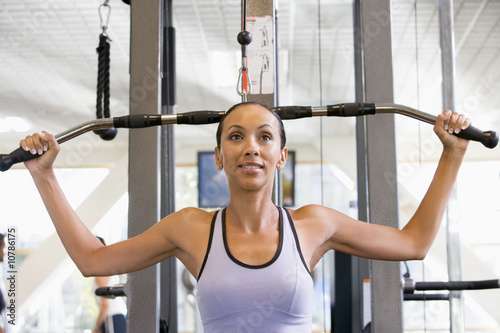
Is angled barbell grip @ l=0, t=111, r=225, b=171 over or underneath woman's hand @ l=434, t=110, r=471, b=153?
over

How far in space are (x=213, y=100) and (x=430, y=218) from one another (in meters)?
5.85

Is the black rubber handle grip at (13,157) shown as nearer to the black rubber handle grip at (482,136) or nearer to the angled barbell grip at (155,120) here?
the angled barbell grip at (155,120)

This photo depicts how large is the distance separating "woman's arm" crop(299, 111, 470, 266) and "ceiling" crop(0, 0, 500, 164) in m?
2.12

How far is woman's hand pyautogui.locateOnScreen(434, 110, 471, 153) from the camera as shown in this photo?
123 cm

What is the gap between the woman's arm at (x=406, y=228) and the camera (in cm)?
123

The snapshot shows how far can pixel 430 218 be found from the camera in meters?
1.25

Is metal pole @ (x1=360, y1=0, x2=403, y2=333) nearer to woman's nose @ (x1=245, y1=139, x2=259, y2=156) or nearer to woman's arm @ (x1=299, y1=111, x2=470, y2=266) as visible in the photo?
woman's arm @ (x1=299, y1=111, x2=470, y2=266)

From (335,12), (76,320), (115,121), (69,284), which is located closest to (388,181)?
(115,121)

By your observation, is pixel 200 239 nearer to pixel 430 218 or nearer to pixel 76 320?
pixel 430 218

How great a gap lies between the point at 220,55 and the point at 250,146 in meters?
4.40

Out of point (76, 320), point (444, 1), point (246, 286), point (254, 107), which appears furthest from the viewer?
point (76, 320)

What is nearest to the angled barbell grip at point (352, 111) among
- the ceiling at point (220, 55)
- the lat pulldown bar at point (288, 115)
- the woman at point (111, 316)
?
the lat pulldown bar at point (288, 115)

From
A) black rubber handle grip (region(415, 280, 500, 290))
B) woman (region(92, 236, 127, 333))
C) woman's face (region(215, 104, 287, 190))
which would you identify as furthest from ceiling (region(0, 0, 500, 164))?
woman's face (region(215, 104, 287, 190))

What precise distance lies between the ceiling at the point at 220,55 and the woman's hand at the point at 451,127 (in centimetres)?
211
